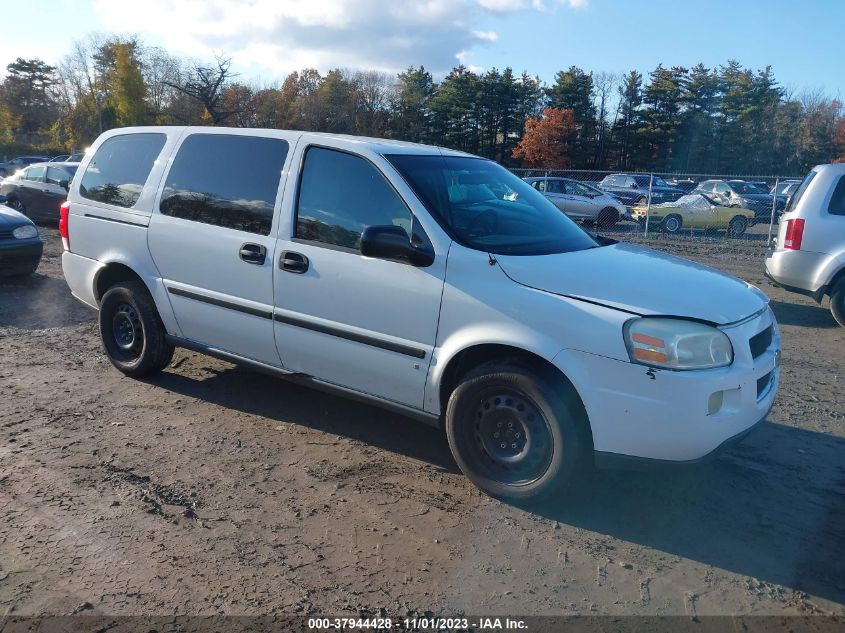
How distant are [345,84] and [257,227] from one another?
1869 inches

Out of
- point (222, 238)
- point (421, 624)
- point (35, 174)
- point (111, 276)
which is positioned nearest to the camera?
point (421, 624)

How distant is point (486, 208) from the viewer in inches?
174

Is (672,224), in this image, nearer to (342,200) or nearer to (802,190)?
(802,190)

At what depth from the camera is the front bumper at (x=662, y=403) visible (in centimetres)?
336

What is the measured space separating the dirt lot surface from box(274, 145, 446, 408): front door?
62 centimetres

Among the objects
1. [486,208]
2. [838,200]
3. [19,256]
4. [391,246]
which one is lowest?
[19,256]

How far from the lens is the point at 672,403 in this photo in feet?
11.0

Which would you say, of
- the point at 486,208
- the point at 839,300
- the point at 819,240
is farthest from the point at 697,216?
the point at 486,208

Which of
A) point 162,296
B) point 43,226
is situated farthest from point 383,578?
point 43,226

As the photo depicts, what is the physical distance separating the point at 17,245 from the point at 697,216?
→ 1768 centimetres

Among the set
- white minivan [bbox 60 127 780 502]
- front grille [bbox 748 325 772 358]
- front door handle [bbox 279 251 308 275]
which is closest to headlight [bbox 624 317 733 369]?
white minivan [bbox 60 127 780 502]

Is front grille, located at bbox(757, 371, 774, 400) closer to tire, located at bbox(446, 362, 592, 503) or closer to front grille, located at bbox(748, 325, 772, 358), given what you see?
front grille, located at bbox(748, 325, 772, 358)

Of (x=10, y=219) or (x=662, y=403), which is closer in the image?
(x=662, y=403)

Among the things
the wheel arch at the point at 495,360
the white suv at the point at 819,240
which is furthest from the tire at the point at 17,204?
the white suv at the point at 819,240
